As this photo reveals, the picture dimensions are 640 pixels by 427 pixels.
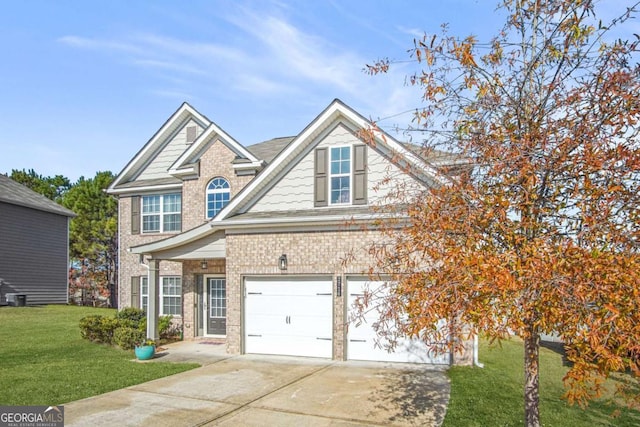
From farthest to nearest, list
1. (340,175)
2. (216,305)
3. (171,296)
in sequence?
(171,296)
(216,305)
(340,175)

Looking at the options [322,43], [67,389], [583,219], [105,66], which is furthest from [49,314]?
[583,219]

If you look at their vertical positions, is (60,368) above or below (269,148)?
below

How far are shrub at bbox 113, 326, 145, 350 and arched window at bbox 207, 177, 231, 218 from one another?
5.07m

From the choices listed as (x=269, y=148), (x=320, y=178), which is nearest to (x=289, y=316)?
(x=320, y=178)

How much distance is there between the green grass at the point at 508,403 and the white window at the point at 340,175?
5.48 meters

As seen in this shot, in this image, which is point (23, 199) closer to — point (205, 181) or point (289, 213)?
point (205, 181)

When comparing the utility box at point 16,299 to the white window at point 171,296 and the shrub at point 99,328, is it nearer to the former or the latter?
the shrub at point 99,328

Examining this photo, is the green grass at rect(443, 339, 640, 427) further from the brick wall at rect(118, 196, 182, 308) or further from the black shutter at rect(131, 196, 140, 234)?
the black shutter at rect(131, 196, 140, 234)

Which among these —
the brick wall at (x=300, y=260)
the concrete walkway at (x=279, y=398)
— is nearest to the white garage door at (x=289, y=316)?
the brick wall at (x=300, y=260)

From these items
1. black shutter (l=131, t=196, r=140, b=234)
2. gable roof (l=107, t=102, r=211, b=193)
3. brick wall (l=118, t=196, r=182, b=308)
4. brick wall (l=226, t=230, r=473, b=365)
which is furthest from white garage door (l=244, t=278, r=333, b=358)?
gable roof (l=107, t=102, r=211, b=193)

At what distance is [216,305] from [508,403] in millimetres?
11332

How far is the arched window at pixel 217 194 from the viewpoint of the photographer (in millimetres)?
17422

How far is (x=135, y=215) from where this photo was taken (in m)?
19.8

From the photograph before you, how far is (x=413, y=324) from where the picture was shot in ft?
15.3
